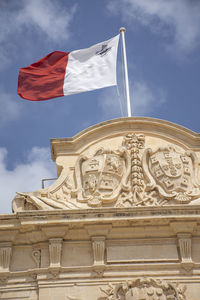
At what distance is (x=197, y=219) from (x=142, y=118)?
3.29m

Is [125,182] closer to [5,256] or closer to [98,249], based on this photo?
[98,249]

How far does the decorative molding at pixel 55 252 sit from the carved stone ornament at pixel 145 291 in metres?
1.20

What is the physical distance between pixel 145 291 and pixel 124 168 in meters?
3.22

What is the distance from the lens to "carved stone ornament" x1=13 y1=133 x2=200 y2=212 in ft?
45.0

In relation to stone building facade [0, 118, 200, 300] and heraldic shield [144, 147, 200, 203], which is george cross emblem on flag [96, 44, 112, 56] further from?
heraldic shield [144, 147, 200, 203]

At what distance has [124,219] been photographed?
1307 centimetres

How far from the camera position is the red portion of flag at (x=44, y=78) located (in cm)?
1590

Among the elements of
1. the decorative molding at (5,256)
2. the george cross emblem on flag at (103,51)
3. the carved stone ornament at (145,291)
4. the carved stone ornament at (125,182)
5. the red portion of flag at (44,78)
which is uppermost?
the george cross emblem on flag at (103,51)

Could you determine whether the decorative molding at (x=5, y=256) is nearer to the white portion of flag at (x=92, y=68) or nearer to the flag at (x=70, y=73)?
the flag at (x=70, y=73)

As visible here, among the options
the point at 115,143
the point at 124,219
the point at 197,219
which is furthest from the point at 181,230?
the point at 115,143

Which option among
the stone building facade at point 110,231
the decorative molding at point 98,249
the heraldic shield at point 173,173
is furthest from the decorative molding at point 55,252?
the heraldic shield at point 173,173

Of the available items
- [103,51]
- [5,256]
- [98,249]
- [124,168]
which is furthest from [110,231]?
[103,51]

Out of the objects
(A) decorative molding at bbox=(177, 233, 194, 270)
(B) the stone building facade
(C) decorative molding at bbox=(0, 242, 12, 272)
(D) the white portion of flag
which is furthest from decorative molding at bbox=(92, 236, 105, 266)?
(D) the white portion of flag

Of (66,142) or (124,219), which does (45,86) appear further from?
(124,219)
